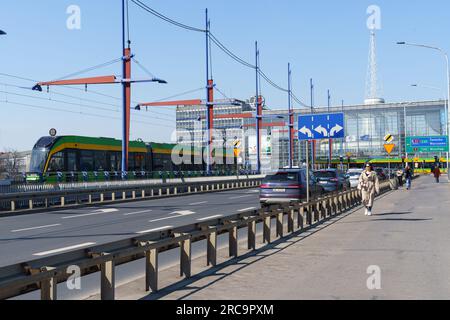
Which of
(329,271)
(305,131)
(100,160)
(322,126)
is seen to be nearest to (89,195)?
(100,160)

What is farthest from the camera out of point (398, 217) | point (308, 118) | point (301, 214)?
point (308, 118)

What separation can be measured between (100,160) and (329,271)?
32.4 meters

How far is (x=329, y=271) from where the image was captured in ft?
28.3

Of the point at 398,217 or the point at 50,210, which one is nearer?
the point at 398,217

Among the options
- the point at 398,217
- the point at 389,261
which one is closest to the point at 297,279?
the point at 389,261

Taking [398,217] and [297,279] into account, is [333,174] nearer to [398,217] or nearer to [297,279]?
[398,217]

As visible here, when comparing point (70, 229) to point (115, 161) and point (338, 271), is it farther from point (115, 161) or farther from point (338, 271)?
point (115, 161)

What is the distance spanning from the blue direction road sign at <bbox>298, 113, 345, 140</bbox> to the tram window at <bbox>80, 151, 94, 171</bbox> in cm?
2041

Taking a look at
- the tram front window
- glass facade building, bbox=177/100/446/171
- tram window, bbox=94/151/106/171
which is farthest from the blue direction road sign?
glass facade building, bbox=177/100/446/171

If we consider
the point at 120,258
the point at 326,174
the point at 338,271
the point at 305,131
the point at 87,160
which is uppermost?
the point at 305,131

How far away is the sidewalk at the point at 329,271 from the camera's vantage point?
7098mm

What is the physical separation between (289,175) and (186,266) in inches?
547

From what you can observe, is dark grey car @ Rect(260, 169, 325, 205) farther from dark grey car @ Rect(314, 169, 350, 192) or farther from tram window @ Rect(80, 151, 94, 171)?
tram window @ Rect(80, 151, 94, 171)
